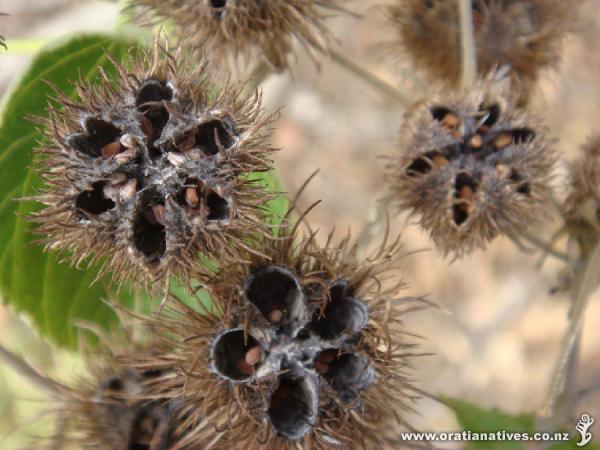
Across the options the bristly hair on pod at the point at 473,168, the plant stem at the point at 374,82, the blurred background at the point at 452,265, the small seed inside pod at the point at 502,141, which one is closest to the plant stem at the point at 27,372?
the bristly hair on pod at the point at 473,168

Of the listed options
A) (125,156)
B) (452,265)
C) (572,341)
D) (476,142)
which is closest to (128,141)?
(125,156)

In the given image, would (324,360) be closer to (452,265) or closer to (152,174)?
(152,174)

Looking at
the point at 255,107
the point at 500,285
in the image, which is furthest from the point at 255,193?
the point at 500,285

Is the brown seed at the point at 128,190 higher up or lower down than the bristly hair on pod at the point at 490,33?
lower down

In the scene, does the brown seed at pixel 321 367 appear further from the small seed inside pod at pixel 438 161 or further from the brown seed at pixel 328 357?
the small seed inside pod at pixel 438 161

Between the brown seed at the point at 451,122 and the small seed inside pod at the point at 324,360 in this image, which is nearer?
the small seed inside pod at the point at 324,360

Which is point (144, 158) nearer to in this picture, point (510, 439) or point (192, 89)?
point (192, 89)

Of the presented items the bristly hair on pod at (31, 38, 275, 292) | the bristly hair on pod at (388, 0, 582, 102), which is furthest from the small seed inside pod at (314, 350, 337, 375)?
the bristly hair on pod at (388, 0, 582, 102)

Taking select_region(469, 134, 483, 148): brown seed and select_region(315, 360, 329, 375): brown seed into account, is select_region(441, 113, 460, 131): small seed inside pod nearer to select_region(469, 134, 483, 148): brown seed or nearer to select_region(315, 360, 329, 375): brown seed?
select_region(469, 134, 483, 148): brown seed
